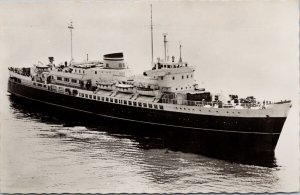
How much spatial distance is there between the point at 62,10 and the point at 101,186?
3.12 m

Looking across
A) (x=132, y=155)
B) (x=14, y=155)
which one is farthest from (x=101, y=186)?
(x=14, y=155)

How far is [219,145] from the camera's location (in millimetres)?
9852

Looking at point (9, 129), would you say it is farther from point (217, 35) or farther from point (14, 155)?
point (217, 35)

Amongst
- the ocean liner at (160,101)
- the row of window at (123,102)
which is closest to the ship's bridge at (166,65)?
the ocean liner at (160,101)

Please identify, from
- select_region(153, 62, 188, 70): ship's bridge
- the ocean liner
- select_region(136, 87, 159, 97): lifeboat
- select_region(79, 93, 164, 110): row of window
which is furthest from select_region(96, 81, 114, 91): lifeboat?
select_region(153, 62, 188, 70): ship's bridge

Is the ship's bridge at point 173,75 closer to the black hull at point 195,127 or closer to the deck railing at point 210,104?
the deck railing at point 210,104

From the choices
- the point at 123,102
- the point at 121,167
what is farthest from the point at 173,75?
the point at 121,167

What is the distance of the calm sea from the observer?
29.5 ft

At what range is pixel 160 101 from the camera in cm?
1086

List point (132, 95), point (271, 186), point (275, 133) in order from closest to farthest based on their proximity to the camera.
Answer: point (271, 186) → point (275, 133) → point (132, 95)

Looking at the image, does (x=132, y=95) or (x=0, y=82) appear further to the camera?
(x=132, y=95)

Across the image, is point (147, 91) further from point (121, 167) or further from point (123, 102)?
point (121, 167)

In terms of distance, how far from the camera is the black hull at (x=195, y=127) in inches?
380

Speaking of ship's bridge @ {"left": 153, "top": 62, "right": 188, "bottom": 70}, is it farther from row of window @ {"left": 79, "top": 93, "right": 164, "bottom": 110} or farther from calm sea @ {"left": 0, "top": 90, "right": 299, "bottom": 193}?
calm sea @ {"left": 0, "top": 90, "right": 299, "bottom": 193}
